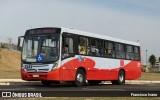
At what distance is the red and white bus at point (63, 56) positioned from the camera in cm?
2359

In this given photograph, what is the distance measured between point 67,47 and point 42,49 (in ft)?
4.83

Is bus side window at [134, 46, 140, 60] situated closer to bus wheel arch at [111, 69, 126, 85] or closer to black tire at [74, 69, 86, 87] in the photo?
bus wheel arch at [111, 69, 126, 85]

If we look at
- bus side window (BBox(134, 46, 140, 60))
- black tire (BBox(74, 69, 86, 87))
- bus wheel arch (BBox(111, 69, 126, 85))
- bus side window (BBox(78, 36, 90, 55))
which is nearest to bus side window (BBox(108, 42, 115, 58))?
bus wheel arch (BBox(111, 69, 126, 85))

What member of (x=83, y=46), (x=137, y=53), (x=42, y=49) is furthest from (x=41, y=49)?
(x=137, y=53)

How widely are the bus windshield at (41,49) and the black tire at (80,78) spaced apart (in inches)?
90.3

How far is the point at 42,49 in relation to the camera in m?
23.7

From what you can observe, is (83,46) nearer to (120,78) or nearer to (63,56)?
(63,56)

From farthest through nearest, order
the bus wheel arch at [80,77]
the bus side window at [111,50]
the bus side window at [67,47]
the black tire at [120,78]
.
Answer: the black tire at [120,78]
the bus side window at [111,50]
the bus wheel arch at [80,77]
the bus side window at [67,47]

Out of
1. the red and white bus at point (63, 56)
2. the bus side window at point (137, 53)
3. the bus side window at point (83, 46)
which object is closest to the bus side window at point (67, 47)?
the red and white bus at point (63, 56)

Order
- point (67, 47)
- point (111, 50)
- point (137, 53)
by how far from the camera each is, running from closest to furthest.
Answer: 1. point (67, 47)
2. point (111, 50)
3. point (137, 53)

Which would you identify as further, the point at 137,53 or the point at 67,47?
the point at 137,53

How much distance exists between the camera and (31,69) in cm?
2398

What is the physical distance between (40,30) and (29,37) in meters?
0.79

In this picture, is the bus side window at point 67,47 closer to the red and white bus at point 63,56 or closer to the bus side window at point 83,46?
the red and white bus at point 63,56
